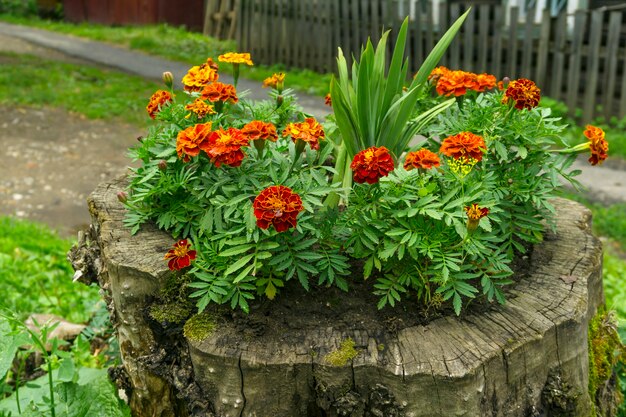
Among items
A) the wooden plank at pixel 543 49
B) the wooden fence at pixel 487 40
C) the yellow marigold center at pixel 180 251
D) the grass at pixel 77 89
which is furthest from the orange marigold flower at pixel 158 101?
the wooden plank at pixel 543 49

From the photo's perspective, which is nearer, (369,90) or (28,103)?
(369,90)

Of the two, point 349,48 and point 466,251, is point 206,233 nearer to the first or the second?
point 466,251

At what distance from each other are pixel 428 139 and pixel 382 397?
114cm

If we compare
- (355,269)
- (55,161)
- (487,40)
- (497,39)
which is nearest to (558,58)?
(497,39)

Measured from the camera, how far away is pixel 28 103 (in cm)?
862

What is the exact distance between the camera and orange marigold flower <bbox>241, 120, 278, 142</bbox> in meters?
2.31

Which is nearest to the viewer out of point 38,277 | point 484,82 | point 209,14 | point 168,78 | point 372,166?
point 372,166

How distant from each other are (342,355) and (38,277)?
3016 millimetres

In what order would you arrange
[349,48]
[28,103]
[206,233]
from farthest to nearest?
1. [349,48]
2. [28,103]
3. [206,233]

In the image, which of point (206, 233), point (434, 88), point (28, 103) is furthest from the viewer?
point (28, 103)

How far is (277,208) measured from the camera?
204 centimetres

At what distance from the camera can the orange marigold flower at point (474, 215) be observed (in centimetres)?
208

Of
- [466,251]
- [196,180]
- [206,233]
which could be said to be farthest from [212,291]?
[466,251]

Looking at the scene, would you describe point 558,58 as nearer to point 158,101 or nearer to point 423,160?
point 158,101
